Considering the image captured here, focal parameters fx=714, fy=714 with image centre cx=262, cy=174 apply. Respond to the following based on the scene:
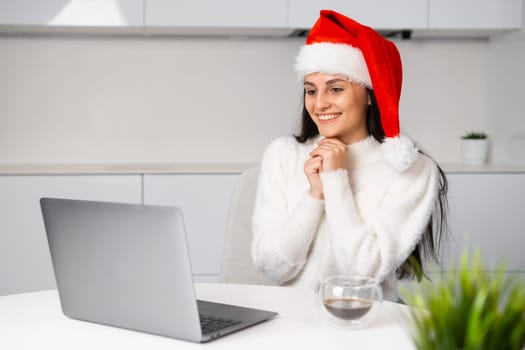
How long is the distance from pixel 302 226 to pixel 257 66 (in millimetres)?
2018

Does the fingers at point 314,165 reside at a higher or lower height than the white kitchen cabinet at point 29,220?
higher

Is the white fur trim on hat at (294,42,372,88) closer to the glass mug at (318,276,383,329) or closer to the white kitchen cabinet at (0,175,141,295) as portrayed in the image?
the glass mug at (318,276,383,329)

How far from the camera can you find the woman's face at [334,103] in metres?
1.96

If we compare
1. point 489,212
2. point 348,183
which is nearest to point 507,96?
point 489,212

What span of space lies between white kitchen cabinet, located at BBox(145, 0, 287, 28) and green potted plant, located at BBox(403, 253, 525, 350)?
9.19 ft

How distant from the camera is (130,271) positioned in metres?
1.14

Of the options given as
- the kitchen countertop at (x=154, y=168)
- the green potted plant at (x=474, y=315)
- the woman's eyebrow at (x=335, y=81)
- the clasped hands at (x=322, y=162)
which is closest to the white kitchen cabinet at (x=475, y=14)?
the kitchen countertop at (x=154, y=168)

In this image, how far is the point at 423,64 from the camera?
150 inches

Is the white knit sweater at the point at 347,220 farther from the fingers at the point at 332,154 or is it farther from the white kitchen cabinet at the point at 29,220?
the white kitchen cabinet at the point at 29,220

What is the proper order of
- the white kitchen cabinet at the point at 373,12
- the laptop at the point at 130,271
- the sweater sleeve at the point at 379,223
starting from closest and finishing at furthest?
the laptop at the point at 130,271 < the sweater sleeve at the point at 379,223 < the white kitchen cabinet at the point at 373,12

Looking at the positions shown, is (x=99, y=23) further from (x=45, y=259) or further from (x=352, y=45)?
(x=352, y=45)

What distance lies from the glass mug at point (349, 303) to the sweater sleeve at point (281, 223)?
641 millimetres

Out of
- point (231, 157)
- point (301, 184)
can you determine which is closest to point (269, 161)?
point (301, 184)

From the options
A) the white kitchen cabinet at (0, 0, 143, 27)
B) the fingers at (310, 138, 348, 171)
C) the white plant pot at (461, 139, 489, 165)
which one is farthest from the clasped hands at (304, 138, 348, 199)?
the white plant pot at (461, 139, 489, 165)
